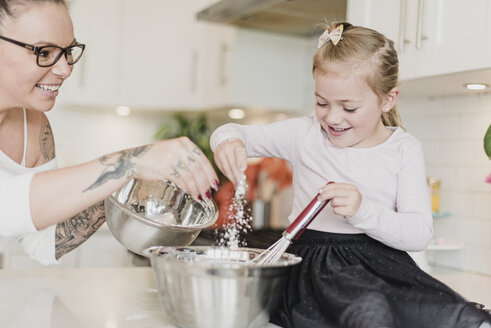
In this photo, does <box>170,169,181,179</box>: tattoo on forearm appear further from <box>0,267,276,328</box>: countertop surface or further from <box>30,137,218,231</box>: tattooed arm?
<box>0,267,276,328</box>: countertop surface

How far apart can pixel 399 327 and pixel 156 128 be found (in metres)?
2.78

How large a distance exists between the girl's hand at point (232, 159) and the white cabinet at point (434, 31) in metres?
0.70

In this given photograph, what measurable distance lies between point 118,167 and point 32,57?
14.4 inches

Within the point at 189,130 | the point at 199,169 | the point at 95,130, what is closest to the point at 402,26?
the point at 199,169

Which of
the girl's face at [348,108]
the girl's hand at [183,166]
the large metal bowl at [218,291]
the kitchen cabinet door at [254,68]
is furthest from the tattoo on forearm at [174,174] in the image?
the kitchen cabinet door at [254,68]

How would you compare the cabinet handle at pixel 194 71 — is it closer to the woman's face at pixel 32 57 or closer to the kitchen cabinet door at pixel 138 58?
the kitchen cabinet door at pixel 138 58

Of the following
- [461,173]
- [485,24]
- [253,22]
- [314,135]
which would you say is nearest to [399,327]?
[314,135]

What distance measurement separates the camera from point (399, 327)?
816 mm

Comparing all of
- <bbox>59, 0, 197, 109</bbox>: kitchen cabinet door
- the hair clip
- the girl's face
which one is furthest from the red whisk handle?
<bbox>59, 0, 197, 109</bbox>: kitchen cabinet door

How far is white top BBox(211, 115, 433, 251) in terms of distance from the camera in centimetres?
96

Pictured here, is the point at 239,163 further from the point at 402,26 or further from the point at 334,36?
the point at 402,26

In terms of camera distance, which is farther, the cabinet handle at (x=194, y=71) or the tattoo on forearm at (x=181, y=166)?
the cabinet handle at (x=194, y=71)

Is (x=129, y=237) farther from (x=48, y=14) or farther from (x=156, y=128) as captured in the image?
(x=156, y=128)

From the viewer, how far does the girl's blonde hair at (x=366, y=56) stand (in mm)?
1068
